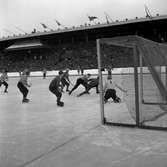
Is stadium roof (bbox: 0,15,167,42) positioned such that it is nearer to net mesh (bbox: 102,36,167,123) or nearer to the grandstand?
the grandstand

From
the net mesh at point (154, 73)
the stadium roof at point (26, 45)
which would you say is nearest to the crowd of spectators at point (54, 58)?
the stadium roof at point (26, 45)

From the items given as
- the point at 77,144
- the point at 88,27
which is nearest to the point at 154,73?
the point at 77,144

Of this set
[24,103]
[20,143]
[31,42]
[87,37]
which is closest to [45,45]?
[31,42]

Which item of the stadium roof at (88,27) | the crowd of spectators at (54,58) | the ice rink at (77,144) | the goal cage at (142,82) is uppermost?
the stadium roof at (88,27)

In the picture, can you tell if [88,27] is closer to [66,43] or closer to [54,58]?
[66,43]

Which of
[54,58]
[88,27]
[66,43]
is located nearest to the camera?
[88,27]

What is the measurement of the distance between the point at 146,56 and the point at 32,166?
3.38 m

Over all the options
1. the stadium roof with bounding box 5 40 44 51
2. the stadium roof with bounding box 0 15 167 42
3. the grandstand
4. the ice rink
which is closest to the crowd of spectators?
the grandstand

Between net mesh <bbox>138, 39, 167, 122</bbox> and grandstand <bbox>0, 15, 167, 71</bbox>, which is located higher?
grandstand <bbox>0, 15, 167, 71</bbox>

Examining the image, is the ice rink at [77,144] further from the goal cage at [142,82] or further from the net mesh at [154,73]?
the net mesh at [154,73]

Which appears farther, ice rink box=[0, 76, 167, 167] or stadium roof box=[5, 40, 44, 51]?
stadium roof box=[5, 40, 44, 51]

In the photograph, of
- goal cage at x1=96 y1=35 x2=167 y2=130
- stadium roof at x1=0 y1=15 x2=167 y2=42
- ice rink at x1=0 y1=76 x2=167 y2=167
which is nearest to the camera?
ice rink at x1=0 y1=76 x2=167 y2=167

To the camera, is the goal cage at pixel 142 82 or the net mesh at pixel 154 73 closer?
the goal cage at pixel 142 82

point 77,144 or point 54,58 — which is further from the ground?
point 54,58
